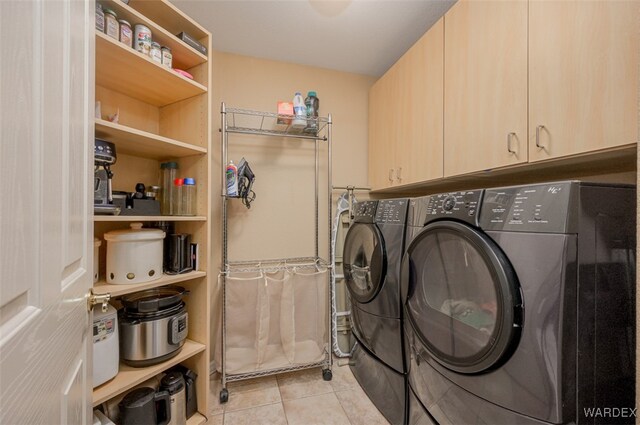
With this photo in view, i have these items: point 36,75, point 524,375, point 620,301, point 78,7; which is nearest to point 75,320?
point 36,75

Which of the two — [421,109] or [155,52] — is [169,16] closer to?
[155,52]

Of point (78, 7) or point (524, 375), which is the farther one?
point (524, 375)

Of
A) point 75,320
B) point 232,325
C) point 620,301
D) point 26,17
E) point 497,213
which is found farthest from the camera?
point 232,325

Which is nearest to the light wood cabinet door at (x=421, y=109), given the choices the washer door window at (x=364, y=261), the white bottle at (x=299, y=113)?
the washer door window at (x=364, y=261)

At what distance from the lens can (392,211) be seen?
1535 mm

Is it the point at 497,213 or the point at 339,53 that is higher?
the point at 339,53

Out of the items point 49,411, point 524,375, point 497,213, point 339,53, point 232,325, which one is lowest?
point 232,325

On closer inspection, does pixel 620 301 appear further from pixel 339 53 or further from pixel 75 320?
pixel 339 53

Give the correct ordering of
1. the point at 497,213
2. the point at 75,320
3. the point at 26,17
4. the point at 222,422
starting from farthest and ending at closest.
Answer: the point at 222,422 → the point at 497,213 → the point at 75,320 → the point at 26,17

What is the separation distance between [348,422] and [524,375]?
1.12 m

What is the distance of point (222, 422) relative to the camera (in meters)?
1.50

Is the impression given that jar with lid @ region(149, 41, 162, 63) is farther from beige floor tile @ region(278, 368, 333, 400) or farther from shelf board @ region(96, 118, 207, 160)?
beige floor tile @ region(278, 368, 333, 400)

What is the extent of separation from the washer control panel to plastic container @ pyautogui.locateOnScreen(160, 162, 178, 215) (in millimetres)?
1639

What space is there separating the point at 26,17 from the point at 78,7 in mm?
330
